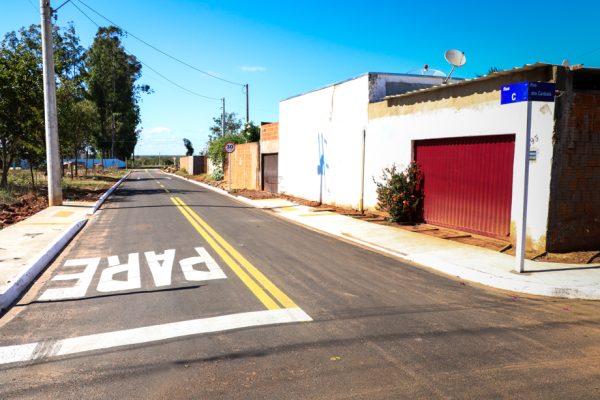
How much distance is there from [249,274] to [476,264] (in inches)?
163

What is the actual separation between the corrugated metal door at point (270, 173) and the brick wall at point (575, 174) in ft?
60.0

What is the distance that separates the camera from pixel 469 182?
36.0 ft

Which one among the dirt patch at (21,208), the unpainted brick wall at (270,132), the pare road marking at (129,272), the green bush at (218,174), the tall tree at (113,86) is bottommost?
the pare road marking at (129,272)

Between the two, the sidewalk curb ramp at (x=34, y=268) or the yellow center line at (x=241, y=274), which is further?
the sidewalk curb ramp at (x=34, y=268)

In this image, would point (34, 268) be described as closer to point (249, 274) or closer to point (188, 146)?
point (249, 274)

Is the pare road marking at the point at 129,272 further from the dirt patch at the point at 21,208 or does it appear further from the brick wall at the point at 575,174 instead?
the brick wall at the point at 575,174

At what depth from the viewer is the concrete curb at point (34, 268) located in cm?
616

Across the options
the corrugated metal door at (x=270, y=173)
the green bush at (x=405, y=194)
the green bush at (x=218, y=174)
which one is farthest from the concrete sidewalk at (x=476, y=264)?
the green bush at (x=218, y=174)

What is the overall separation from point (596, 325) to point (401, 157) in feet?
28.8

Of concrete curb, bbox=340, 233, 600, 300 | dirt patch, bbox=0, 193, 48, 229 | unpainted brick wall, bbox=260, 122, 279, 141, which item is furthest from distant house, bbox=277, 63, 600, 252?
dirt patch, bbox=0, 193, 48, 229

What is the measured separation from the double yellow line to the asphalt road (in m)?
0.04

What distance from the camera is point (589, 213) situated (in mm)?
8828

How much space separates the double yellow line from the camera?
236 inches

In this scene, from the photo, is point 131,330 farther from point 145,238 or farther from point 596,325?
point 145,238
